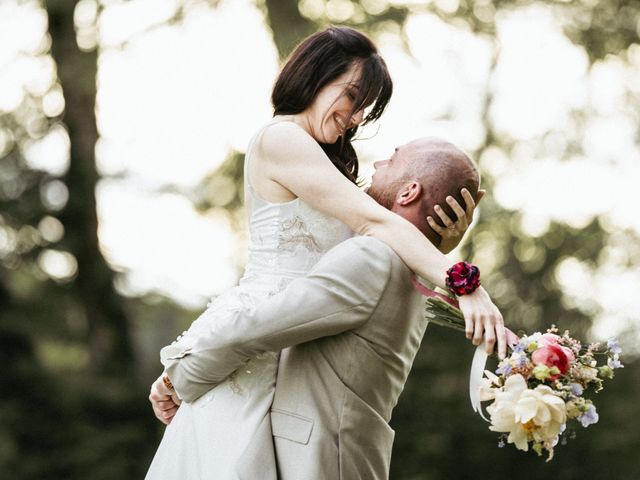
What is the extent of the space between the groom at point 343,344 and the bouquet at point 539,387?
0.28 feet

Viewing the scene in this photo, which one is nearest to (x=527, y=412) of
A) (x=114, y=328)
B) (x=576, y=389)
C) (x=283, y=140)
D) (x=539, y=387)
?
(x=539, y=387)

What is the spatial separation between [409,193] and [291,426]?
0.73m

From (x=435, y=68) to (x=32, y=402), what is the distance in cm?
616

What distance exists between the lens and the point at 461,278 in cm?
273

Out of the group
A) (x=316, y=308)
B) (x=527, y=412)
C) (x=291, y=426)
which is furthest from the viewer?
(x=291, y=426)

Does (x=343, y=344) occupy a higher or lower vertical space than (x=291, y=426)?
higher

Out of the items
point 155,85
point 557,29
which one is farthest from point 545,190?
point 155,85

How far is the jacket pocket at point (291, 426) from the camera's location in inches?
110

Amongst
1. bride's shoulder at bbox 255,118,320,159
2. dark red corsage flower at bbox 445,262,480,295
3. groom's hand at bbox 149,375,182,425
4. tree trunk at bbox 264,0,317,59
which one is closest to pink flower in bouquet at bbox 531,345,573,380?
dark red corsage flower at bbox 445,262,480,295

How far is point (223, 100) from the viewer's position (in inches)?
490

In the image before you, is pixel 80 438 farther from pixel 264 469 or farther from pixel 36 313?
pixel 264 469

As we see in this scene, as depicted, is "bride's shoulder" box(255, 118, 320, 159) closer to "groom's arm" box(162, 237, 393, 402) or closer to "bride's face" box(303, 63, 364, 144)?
"bride's face" box(303, 63, 364, 144)

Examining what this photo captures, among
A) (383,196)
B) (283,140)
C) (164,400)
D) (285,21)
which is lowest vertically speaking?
(285,21)

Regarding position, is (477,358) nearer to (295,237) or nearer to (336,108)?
(295,237)
